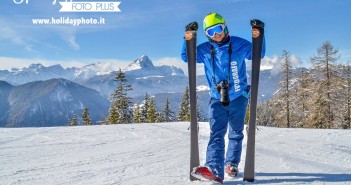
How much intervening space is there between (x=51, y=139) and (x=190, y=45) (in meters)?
6.19

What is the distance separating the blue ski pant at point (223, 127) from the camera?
5.12 meters

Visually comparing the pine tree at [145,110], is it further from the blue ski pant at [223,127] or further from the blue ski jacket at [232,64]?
the blue ski jacket at [232,64]

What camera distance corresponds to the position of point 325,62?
38.8 m

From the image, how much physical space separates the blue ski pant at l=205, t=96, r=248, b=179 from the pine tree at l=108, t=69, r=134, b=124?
145ft

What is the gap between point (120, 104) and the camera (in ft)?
164

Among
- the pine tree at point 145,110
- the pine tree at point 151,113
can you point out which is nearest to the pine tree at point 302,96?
the pine tree at point 151,113

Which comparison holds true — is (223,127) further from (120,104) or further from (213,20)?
(120,104)

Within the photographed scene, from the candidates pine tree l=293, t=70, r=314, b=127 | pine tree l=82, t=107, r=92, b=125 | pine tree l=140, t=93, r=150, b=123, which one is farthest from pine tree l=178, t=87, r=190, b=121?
pine tree l=293, t=70, r=314, b=127

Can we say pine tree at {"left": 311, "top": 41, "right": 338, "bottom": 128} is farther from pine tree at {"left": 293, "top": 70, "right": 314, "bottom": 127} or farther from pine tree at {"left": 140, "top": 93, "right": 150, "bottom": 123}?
pine tree at {"left": 140, "top": 93, "right": 150, "bottom": 123}

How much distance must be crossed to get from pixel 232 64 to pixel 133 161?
8.63ft

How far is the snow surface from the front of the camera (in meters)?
5.11

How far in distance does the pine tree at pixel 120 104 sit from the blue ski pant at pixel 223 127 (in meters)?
44.2

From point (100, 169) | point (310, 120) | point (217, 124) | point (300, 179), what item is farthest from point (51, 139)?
point (310, 120)

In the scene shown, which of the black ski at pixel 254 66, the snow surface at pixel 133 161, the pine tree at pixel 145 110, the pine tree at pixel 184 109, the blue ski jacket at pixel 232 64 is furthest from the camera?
the pine tree at pixel 184 109
